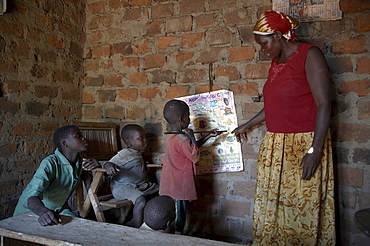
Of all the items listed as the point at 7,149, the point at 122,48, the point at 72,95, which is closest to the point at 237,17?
the point at 122,48

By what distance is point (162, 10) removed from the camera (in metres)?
2.82

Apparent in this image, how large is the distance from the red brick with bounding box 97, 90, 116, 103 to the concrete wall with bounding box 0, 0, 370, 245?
0.04 ft

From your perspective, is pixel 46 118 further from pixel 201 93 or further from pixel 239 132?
pixel 239 132

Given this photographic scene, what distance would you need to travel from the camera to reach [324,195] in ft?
5.51

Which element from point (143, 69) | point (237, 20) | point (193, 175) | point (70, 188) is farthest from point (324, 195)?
point (143, 69)

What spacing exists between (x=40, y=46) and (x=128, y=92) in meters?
0.89

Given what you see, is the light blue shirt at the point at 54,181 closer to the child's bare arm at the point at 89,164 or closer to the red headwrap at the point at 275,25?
the child's bare arm at the point at 89,164

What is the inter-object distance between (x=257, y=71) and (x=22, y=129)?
2058mm

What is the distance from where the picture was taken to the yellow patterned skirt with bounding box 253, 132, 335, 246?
1.64 m

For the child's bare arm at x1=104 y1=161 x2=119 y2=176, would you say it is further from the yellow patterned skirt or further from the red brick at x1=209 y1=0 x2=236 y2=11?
the red brick at x1=209 y1=0 x2=236 y2=11

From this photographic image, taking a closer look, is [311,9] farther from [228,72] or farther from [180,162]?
[180,162]

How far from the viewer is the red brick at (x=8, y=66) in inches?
89.9

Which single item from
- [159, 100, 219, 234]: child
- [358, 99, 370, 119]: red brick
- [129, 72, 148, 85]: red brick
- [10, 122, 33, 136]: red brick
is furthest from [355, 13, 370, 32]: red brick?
[10, 122, 33, 136]: red brick

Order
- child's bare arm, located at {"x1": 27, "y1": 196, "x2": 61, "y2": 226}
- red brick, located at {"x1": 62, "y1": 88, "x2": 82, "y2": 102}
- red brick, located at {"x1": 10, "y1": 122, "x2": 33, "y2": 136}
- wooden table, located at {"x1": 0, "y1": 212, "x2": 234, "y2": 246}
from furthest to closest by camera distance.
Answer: red brick, located at {"x1": 62, "y1": 88, "x2": 82, "y2": 102}, red brick, located at {"x1": 10, "y1": 122, "x2": 33, "y2": 136}, child's bare arm, located at {"x1": 27, "y1": 196, "x2": 61, "y2": 226}, wooden table, located at {"x1": 0, "y1": 212, "x2": 234, "y2": 246}
